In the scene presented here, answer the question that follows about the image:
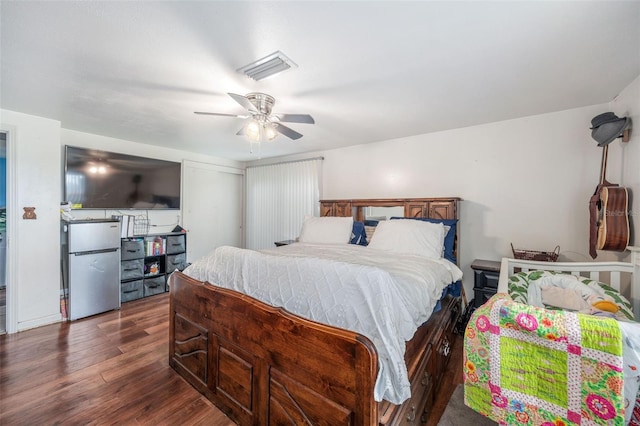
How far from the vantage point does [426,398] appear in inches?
63.7

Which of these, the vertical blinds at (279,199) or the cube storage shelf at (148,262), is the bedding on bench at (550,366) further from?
the cube storage shelf at (148,262)

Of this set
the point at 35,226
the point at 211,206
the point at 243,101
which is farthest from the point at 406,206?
the point at 35,226

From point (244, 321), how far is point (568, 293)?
210cm

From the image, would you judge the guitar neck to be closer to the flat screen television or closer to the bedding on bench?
the bedding on bench

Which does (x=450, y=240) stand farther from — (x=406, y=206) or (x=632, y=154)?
(x=632, y=154)

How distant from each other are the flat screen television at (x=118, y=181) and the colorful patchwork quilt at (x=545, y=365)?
4.49 meters

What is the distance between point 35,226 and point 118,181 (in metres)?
1.08

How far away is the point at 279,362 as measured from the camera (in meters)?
1.37

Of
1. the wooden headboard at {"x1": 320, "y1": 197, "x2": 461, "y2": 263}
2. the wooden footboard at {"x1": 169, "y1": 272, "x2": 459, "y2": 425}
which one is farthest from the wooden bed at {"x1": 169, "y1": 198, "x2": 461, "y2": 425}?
the wooden headboard at {"x1": 320, "y1": 197, "x2": 461, "y2": 263}

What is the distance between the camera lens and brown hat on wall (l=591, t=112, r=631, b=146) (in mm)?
2033

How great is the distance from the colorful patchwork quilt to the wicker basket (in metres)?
2.01

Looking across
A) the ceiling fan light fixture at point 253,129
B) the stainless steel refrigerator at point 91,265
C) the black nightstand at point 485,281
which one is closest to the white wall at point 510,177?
the black nightstand at point 485,281

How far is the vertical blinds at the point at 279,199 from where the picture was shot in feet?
14.8

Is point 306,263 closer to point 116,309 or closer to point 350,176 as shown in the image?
point 350,176
